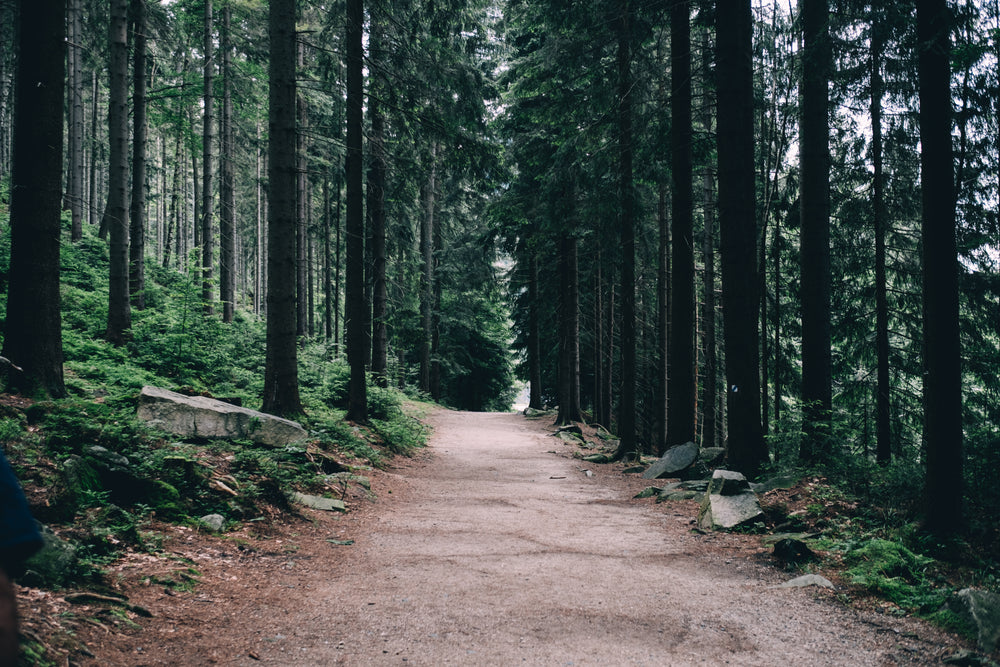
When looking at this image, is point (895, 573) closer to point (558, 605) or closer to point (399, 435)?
point (558, 605)

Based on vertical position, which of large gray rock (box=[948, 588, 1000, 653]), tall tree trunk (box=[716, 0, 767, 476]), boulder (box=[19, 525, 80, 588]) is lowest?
large gray rock (box=[948, 588, 1000, 653])

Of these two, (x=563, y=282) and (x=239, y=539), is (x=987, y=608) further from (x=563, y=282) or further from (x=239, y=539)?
(x=563, y=282)

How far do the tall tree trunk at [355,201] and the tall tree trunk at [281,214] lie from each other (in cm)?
168

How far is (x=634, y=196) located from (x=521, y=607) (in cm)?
1077

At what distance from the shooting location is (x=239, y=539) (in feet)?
19.4

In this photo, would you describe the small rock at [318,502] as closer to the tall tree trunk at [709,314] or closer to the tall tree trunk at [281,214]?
the tall tree trunk at [281,214]

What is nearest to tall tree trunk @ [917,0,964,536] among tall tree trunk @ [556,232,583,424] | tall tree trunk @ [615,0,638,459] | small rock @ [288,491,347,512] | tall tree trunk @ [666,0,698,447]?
tall tree trunk @ [666,0,698,447]

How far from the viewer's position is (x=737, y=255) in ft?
30.7

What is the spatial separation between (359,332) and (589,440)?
946 cm

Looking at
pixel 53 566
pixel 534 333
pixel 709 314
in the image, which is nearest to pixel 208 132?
pixel 534 333

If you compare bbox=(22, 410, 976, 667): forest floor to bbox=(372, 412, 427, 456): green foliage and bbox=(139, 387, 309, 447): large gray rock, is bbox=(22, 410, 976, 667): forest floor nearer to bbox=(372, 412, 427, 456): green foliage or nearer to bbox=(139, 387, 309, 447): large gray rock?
bbox=(139, 387, 309, 447): large gray rock

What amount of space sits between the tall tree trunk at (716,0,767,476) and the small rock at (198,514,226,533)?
762 centimetres

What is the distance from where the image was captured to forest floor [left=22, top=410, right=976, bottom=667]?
387 cm

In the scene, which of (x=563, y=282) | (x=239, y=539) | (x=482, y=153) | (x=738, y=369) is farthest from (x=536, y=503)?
(x=563, y=282)
